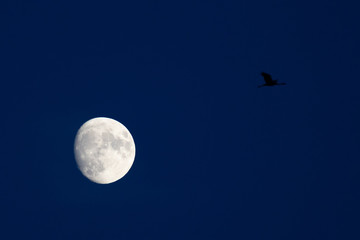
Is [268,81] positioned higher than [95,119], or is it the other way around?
[95,119]

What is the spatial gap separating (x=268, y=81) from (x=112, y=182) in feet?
68.7

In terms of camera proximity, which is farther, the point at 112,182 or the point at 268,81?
the point at 112,182

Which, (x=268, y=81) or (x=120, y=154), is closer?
(x=268, y=81)

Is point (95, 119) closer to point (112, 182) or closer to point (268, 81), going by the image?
point (112, 182)

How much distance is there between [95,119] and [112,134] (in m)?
2.03

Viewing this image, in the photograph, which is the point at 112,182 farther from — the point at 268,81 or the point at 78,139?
Result: the point at 268,81

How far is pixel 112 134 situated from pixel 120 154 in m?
1.76

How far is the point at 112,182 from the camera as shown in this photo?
59781 millimetres

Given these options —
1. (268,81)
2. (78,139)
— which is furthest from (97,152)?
(268,81)

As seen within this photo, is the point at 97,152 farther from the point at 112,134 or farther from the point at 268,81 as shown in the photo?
the point at 268,81

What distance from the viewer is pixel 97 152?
185ft

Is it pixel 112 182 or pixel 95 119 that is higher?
pixel 95 119

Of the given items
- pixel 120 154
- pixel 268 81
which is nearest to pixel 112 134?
pixel 120 154

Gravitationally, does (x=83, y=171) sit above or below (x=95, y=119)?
below
